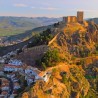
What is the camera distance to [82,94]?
48.2 m

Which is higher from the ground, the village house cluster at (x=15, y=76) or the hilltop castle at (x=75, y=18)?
the hilltop castle at (x=75, y=18)

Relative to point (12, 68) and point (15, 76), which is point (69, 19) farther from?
point (15, 76)

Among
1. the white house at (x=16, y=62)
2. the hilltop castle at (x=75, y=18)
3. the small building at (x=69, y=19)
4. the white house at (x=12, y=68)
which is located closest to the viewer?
the white house at (x=12, y=68)

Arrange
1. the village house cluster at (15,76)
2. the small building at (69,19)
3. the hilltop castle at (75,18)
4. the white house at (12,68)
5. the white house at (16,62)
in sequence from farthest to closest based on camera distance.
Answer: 1. the hilltop castle at (75,18)
2. the small building at (69,19)
3. the white house at (16,62)
4. the white house at (12,68)
5. the village house cluster at (15,76)

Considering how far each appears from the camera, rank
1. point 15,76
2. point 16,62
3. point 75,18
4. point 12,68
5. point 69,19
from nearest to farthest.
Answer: point 15,76 → point 12,68 → point 16,62 → point 69,19 → point 75,18

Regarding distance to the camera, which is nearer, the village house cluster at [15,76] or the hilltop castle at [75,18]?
the village house cluster at [15,76]

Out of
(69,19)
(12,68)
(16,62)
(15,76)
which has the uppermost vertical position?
(69,19)

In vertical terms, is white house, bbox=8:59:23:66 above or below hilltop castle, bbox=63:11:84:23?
below

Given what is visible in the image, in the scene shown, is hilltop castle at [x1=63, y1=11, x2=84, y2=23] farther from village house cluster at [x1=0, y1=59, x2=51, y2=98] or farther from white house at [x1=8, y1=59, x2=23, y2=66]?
village house cluster at [x1=0, y1=59, x2=51, y2=98]

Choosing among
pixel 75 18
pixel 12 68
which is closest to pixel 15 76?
pixel 12 68

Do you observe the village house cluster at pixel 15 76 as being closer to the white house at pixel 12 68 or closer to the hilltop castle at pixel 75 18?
the white house at pixel 12 68

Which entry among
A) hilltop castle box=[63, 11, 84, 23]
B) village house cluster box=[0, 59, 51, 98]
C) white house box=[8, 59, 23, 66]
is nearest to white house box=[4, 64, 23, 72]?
village house cluster box=[0, 59, 51, 98]

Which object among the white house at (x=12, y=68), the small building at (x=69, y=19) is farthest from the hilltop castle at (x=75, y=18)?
the white house at (x=12, y=68)

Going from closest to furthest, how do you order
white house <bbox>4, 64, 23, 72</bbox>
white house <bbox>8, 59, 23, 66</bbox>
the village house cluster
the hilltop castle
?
the village house cluster < white house <bbox>4, 64, 23, 72</bbox> < white house <bbox>8, 59, 23, 66</bbox> < the hilltop castle
